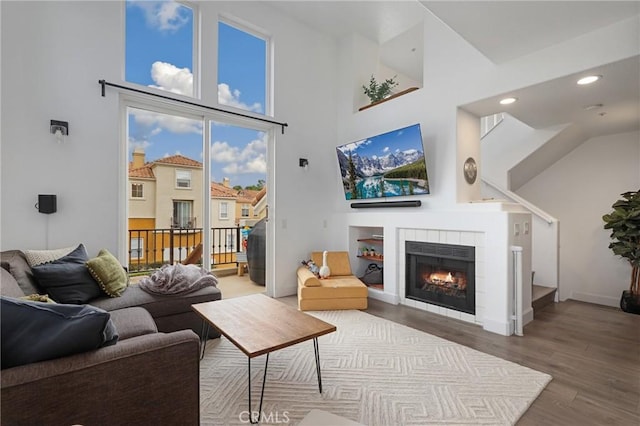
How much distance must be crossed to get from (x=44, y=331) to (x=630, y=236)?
579cm

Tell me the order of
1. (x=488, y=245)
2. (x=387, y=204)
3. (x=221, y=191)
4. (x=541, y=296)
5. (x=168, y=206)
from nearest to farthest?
(x=488, y=245) → (x=168, y=206) → (x=541, y=296) → (x=221, y=191) → (x=387, y=204)

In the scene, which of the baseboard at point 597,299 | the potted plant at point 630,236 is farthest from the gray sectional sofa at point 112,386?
the baseboard at point 597,299

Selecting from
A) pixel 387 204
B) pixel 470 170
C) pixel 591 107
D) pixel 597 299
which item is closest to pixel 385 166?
pixel 387 204

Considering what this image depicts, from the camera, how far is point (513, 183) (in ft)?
17.1

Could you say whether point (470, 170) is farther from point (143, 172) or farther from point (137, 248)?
point (137, 248)

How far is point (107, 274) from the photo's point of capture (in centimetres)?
254

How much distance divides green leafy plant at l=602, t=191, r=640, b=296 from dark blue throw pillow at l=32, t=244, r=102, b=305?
6.00 m

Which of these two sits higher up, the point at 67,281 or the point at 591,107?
the point at 591,107

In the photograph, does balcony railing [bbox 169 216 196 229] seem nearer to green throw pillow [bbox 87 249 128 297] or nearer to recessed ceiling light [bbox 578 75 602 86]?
green throw pillow [bbox 87 249 128 297]

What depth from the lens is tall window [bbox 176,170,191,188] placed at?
3.66 meters

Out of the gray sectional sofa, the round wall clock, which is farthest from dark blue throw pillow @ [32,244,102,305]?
the round wall clock

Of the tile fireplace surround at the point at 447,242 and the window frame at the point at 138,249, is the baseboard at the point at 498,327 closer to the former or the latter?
the tile fireplace surround at the point at 447,242

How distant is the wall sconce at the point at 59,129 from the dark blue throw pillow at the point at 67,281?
115 cm

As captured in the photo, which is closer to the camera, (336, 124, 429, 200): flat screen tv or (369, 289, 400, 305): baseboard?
(336, 124, 429, 200): flat screen tv
